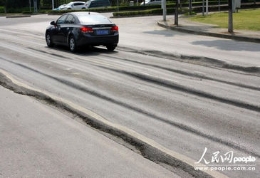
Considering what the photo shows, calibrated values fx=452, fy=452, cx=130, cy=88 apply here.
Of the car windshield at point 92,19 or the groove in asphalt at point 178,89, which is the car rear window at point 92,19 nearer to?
the car windshield at point 92,19

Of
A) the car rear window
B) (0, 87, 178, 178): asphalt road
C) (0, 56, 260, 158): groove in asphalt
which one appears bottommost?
(0, 87, 178, 178): asphalt road

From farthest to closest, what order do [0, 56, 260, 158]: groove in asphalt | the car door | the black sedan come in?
1. the car door
2. the black sedan
3. [0, 56, 260, 158]: groove in asphalt

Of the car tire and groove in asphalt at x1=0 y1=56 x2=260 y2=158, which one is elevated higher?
the car tire

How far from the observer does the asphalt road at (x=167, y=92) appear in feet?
A: 19.0

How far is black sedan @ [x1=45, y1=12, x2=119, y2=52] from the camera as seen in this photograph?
1605 centimetres

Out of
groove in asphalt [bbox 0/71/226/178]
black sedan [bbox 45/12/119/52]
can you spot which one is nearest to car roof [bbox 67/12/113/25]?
black sedan [bbox 45/12/119/52]

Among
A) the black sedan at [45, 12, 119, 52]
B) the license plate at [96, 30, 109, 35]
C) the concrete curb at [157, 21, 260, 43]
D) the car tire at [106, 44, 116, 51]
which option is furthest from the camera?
the concrete curb at [157, 21, 260, 43]

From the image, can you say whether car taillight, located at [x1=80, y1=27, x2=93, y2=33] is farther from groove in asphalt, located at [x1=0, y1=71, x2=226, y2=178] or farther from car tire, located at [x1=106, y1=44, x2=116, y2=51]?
groove in asphalt, located at [x1=0, y1=71, x2=226, y2=178]

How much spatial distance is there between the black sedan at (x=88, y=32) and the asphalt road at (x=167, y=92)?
0.69 metres

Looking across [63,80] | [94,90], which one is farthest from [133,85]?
[63,80]

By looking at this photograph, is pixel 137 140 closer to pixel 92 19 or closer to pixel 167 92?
pixel 167 92

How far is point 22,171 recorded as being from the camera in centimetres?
503

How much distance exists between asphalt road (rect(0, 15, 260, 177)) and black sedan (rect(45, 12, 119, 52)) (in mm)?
692

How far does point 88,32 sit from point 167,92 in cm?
788
